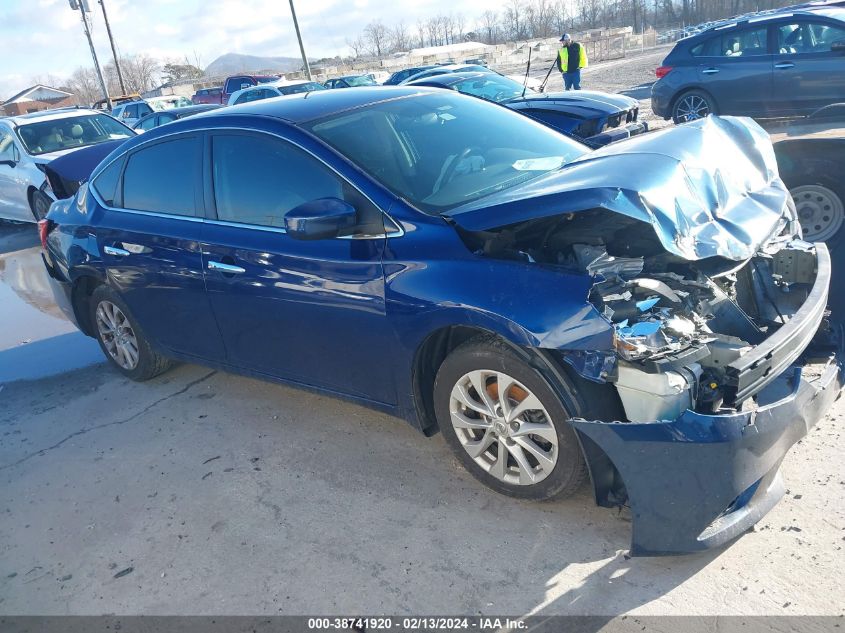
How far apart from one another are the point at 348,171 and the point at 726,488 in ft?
7.06

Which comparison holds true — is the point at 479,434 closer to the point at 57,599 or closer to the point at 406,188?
the point at 406,188

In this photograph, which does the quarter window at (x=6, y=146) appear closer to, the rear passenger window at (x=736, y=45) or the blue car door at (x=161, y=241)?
the blue car door at (x=161, y=241)

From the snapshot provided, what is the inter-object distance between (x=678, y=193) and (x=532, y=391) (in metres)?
1.01

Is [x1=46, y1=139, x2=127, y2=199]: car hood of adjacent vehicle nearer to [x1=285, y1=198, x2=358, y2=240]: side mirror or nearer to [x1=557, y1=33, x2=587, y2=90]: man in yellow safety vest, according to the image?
[x1=285, y1=198, x2=358, y2=240]: side mirror

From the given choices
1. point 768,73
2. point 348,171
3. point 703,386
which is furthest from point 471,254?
point 768,73

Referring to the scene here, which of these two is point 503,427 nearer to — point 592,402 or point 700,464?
point 592,402

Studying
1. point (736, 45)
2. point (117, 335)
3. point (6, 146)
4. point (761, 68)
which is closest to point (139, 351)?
point (117, 335)

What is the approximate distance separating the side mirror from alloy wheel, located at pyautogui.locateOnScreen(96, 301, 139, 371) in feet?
7.78

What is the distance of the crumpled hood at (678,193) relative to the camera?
2789mm

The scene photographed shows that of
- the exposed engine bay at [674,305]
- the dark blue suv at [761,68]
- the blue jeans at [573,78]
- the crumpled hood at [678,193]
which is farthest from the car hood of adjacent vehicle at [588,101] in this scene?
the blue jeans at [573,78]

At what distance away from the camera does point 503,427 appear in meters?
3.14

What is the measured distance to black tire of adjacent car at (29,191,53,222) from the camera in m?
10.5

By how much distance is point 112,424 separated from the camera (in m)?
4.69

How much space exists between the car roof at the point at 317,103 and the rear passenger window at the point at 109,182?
3.10 feet
